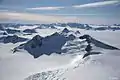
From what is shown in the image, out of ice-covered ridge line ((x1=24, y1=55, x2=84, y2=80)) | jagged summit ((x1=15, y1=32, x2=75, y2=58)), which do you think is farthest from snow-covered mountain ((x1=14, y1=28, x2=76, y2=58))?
ice-covered ridge line ((x1=24, y1=55, x2=84, y2=80))

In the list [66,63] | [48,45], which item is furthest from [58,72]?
[48,45]

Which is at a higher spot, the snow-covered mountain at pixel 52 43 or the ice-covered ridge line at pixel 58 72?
the snow-covered mountain at pixel 52 43

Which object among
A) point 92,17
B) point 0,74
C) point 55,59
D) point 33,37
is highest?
point 92,17

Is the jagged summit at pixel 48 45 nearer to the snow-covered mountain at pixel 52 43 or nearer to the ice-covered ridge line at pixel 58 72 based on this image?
the snow-covered mountain at pixel 52 43

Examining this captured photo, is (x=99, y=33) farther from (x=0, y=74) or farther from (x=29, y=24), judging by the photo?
(x=0, y=74)

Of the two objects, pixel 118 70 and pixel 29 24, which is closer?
pixel 118 70

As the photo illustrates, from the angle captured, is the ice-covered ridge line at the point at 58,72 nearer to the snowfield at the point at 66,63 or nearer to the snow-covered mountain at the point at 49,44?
the snowfield at the point at 66,63

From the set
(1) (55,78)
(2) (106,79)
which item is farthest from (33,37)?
(2) (106,79)

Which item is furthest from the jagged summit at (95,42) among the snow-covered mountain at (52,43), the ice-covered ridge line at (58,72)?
the ice-covered ridge line at (58,72)

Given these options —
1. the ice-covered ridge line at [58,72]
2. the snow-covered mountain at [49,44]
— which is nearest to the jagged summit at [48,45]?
the snow-covered mountain at [49,44]
